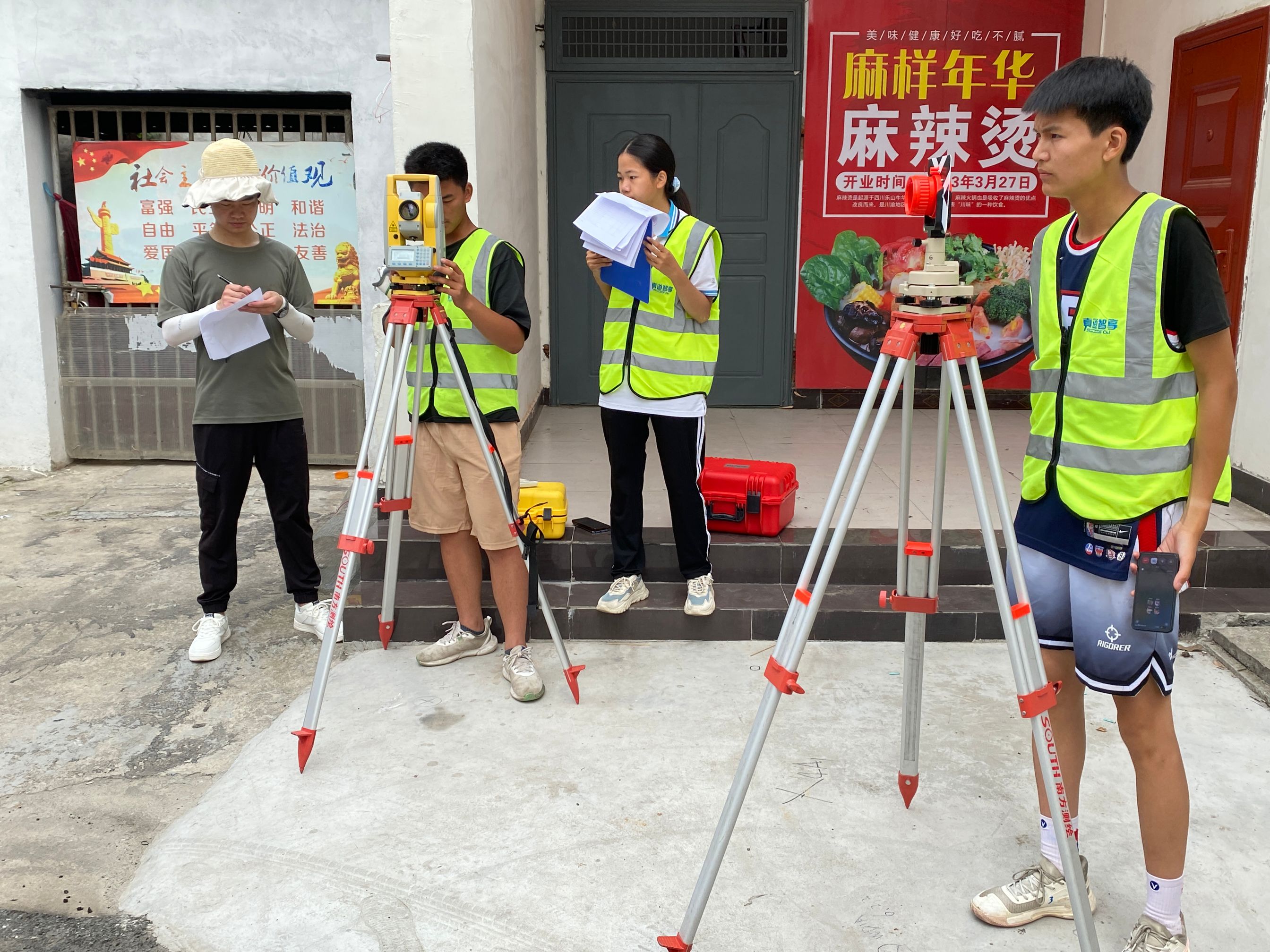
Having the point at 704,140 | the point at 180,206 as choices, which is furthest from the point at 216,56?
the point at 704,140

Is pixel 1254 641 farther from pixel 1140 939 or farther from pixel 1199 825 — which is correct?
pixel 1140 939

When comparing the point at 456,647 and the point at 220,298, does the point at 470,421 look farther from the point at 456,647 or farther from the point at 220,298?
the point at 220,298

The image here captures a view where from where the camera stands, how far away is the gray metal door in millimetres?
6523

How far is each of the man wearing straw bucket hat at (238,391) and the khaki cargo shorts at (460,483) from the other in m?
0.69

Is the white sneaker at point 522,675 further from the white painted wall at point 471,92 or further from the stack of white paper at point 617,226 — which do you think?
the stack of white paper at point 617,226

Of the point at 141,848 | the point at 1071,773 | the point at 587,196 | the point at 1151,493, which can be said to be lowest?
the point at 141,848

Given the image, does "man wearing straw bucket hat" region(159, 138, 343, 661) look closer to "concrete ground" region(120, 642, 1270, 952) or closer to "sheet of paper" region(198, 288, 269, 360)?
"sheet of paper" region(198, 288, 269, 360)

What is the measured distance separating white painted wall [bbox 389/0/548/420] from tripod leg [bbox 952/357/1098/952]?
2.07 m

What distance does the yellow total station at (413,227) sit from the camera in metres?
2.90

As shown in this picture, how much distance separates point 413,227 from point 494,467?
72 cm

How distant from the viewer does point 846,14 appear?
6441 mm

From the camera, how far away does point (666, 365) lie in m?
3.57

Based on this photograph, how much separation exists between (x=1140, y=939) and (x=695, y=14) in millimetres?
5717

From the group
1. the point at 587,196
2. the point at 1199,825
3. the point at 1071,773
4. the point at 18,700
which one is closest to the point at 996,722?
the point at 1199,825
